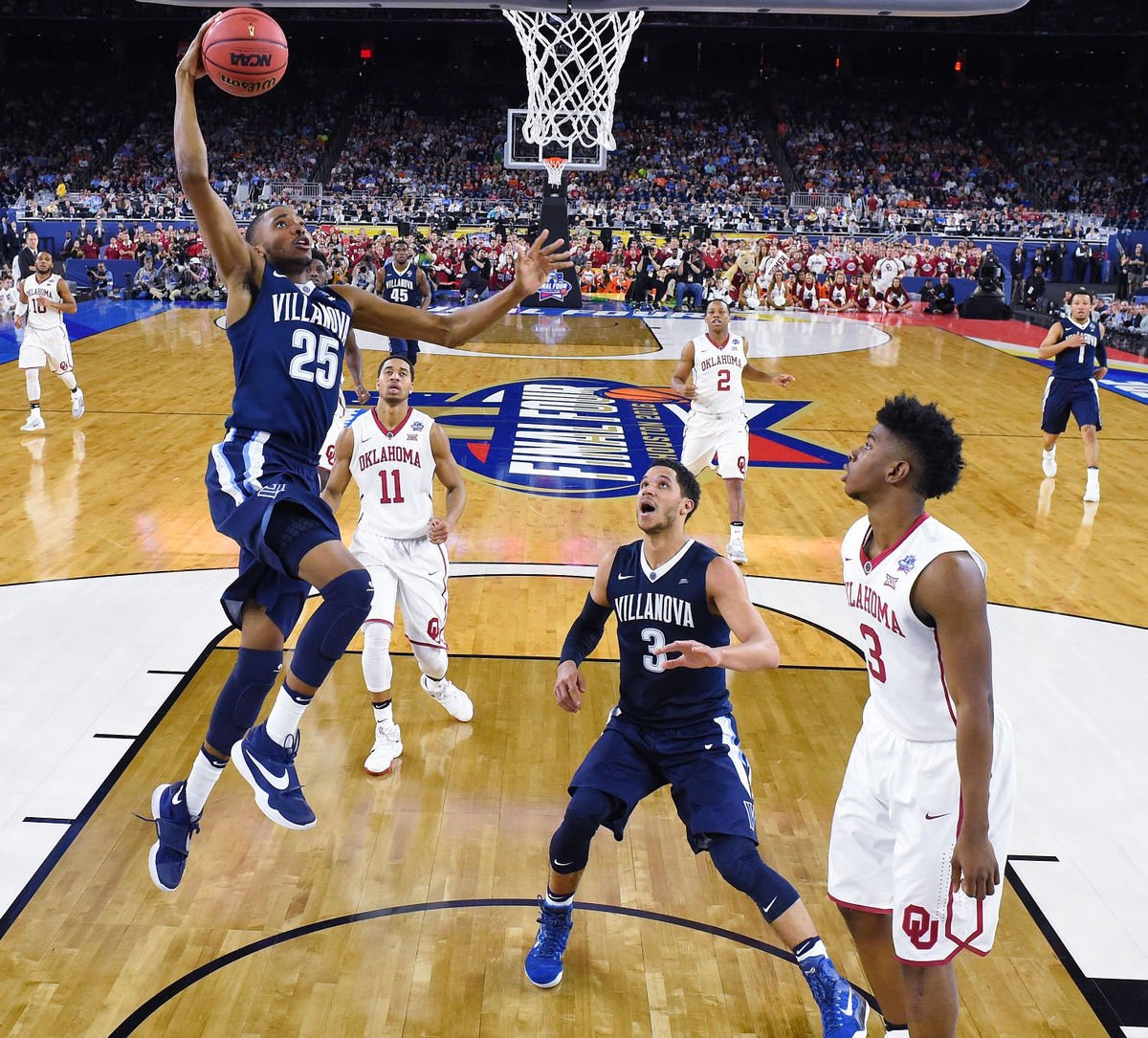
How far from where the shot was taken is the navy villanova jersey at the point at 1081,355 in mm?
9945

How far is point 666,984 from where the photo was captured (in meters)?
3.87

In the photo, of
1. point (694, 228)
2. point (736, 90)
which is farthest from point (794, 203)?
point (736, 90)

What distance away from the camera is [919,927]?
120 inches

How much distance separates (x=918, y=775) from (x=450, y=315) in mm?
2281

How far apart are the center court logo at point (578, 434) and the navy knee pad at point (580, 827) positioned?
648 cm

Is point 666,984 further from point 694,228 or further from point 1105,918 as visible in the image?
point 694,228

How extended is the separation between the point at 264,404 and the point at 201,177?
73 centimetres

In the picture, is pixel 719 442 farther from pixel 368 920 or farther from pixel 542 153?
pixel 542 153

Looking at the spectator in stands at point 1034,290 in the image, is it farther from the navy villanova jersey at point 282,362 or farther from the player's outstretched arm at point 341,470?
the navy villanova jersey at point 282,362

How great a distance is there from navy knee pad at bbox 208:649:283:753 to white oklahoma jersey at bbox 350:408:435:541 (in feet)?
5.74

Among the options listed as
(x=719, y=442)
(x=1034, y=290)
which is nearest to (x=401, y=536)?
(x=719, y=442)

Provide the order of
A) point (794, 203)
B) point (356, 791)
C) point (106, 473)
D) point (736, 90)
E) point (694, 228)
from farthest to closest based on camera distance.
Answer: point (736, 90) < point (794, 203) < point (694, 228) < point (106, 473) < point (356, 791)

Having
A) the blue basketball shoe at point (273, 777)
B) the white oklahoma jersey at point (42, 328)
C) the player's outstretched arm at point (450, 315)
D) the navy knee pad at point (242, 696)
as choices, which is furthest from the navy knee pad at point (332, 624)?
the white oklahoma jersey at point (42, 328)

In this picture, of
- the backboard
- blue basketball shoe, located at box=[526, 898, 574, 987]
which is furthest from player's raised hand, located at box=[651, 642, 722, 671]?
the backboard
